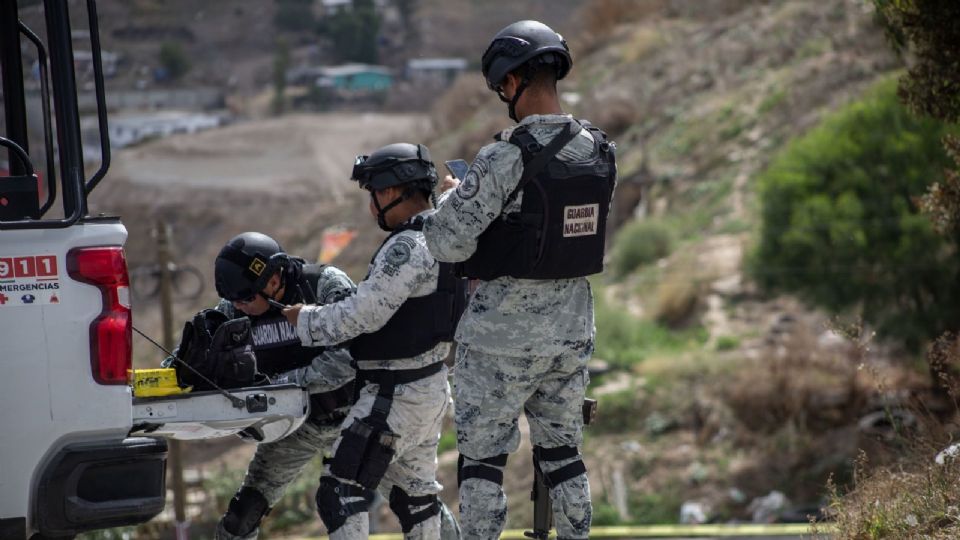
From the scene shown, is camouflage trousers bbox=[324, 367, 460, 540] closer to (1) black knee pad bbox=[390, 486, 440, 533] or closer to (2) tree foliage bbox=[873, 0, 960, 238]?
(1) black knee pad bbox=[390, 486, 440, 533]

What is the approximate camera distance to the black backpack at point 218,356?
5047 millimetres

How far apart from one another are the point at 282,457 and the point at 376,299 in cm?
106

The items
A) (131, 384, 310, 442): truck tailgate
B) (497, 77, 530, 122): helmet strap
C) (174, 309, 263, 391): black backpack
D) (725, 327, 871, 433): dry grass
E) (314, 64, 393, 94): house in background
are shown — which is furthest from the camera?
(314, 64, 393, 94): house in background

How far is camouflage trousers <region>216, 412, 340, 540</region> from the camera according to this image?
18.2 feet

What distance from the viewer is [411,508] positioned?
5371mm

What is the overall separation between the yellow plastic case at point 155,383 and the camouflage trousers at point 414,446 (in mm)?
701

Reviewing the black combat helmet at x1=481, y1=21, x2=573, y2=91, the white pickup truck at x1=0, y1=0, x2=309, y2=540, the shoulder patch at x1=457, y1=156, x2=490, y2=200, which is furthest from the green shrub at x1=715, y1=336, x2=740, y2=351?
the white pickup truck at x1=0, y1=0, x2=309, y2=540

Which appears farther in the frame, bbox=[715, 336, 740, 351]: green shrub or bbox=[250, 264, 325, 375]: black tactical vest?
bbox=[715, 336, 740, 351]: green shrub

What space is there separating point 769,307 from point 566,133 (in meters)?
19.3

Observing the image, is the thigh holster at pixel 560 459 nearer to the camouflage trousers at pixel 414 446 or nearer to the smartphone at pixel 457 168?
the camouflage trousers at pixel 414 446

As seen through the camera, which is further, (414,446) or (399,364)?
(414,446)

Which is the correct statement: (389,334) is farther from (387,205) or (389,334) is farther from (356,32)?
(356,32)

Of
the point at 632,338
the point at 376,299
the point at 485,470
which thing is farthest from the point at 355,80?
the point at 485,470

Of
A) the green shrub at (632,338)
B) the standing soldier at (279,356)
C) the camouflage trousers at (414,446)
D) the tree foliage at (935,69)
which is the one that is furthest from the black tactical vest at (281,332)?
the green shrub at (632,338)
